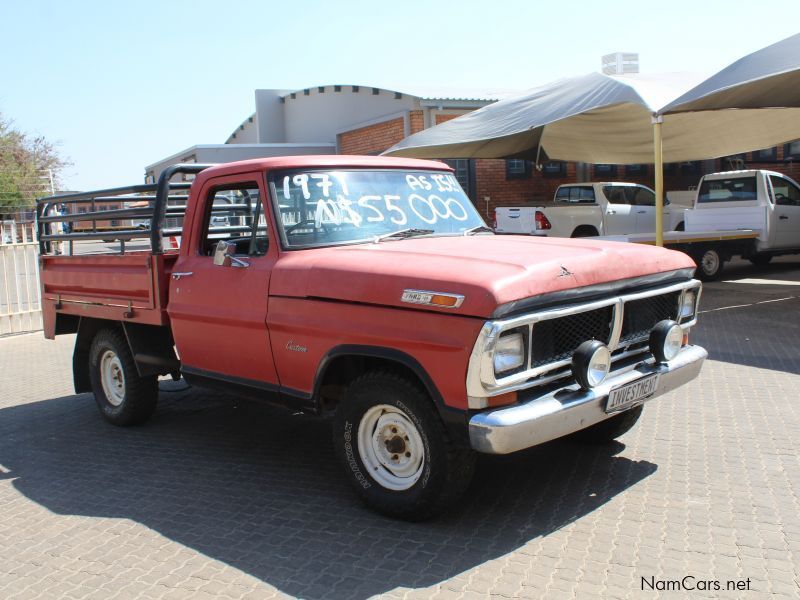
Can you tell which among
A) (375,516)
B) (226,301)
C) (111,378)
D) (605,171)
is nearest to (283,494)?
(375,516)

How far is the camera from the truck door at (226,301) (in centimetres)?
476

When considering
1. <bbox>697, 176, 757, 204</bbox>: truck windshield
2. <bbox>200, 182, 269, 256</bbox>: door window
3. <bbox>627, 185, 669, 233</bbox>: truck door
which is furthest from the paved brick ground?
<bbox>627, 185, 669, 233</bbox>: truck door

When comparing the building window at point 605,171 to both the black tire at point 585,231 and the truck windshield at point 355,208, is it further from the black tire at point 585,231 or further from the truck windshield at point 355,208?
the truck windshield at point 355,208

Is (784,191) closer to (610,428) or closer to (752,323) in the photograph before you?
(752,323)

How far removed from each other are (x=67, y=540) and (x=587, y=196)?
603 inches

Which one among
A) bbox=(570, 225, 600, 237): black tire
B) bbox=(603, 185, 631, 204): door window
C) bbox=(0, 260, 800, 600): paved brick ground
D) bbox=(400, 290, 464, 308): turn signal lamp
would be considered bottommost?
bbox=(0, 260, 800, 600): paved brick ground

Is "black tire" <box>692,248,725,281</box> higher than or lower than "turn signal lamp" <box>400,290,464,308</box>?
lower

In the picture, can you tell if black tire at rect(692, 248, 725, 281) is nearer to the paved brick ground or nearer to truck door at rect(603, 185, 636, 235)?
truck door at rect(603, 185, 636, 235)

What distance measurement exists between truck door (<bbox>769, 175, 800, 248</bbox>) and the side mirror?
13156 mm

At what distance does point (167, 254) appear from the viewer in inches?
222

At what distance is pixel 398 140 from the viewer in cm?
1988

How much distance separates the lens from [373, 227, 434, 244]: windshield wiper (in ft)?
15.8

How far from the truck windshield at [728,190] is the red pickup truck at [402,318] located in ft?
39.0
